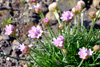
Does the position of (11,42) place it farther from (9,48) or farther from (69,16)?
(69,16)

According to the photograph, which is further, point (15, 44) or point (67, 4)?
point (67, 4)

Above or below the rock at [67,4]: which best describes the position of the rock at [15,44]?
below

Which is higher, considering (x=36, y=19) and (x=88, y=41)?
(x=36, y=19)

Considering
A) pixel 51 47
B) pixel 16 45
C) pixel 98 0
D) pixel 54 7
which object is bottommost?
pixel 51 47

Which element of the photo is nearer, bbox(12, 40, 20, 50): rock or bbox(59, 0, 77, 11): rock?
bbox(12, 40, 20, 50): rock

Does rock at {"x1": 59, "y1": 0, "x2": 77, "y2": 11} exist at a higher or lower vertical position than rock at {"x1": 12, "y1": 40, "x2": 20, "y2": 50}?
higher

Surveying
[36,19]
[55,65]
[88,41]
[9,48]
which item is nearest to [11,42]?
[9,48]

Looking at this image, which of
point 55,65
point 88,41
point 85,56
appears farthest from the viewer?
point 88,41

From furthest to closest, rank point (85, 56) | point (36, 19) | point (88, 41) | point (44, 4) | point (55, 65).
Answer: point (44, 4), point (36, 19), point (88, 41), point (55, 65), point (85, 56)

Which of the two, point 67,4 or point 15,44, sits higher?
point 67,4

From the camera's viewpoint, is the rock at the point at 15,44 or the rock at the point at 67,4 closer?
the rock at the point at 15,44

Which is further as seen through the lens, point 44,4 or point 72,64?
point 44,4
